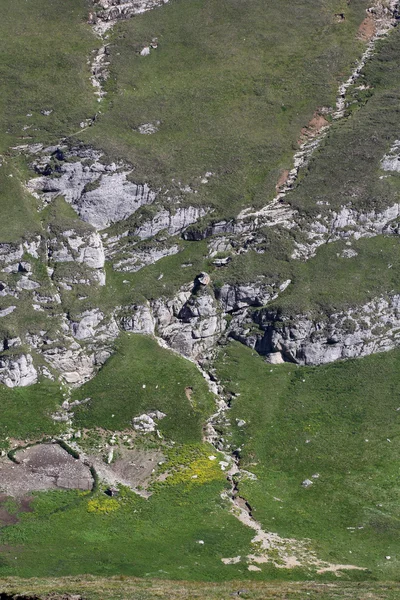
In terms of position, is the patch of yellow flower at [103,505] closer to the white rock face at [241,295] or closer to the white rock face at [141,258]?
the white rock face at [241,295]

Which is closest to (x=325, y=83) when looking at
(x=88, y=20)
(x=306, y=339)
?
(x=88, y=20)

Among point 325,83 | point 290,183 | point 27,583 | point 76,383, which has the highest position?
point 325,83

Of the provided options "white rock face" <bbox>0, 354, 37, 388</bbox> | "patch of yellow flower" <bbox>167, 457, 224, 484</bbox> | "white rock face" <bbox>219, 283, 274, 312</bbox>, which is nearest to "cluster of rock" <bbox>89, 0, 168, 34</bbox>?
"white rock face" <bbox>219, 283, 274, 312</bbox>

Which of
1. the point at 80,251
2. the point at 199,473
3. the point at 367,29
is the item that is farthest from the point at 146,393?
the point at 367,29

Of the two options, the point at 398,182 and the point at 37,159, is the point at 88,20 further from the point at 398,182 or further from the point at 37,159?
the point at 398,182

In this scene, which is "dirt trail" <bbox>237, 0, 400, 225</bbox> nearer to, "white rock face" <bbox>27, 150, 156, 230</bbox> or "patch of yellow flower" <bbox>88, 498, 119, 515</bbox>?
"white rock face" <bbox>27, 150, 156, 230</bbox>

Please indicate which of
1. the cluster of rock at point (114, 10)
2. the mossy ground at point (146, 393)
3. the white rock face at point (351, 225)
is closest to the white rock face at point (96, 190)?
the mossy ground at point (146, 393)
